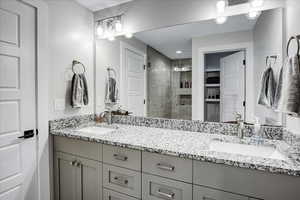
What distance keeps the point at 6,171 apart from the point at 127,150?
3.24ft

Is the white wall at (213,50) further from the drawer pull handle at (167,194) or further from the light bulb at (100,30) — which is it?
the light bulb at (100,30)

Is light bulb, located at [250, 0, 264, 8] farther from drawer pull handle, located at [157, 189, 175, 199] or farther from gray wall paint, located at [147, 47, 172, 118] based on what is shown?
drawer pull handle, located at [157, 189, 175, 199]

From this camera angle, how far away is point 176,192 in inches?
43.5

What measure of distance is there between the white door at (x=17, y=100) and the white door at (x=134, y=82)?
0.93 metres

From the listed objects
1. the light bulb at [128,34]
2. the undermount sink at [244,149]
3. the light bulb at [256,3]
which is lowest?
the undermount sink at [244,149]

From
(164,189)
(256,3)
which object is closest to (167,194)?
(164,189)

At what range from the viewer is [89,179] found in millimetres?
1477

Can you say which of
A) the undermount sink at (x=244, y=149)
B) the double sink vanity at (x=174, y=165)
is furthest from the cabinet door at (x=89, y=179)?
the undermount sink at (x=244, y=149)

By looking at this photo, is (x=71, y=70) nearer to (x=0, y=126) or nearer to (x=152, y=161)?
(x=0, y=126)

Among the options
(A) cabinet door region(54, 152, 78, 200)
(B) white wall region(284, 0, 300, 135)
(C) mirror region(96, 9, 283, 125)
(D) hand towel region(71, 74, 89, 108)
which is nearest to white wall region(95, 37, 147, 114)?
(C) mirror region(96, 9, 283, 125)

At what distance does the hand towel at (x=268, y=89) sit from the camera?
4.30ft

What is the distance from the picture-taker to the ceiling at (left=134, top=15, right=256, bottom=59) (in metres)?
1.45

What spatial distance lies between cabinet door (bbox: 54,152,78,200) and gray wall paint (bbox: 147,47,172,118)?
2.97ft

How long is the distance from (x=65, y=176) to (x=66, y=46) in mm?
1314
